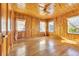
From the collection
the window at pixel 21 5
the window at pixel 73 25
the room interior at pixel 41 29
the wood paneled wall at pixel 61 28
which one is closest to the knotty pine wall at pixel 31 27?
the room interior at pixel 41 29

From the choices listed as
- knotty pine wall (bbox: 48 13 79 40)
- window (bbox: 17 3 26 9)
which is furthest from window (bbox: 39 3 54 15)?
window (bbox: 17 3 26 9)

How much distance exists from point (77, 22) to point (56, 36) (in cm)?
43

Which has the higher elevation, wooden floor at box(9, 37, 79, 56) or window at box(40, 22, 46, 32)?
window at box(40, 22, 46, 32)

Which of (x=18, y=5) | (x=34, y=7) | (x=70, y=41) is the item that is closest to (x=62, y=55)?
(x=70, y=41)

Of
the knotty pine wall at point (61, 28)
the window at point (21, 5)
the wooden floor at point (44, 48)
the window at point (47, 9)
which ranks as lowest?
the wooden floor at point (44, 48)

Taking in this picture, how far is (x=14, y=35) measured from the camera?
2365 millimetres

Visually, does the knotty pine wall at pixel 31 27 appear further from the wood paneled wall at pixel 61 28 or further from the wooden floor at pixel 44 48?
the wood paneled wall at pixel 61 28

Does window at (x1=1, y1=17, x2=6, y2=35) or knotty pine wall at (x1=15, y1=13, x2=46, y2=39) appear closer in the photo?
window at (x1=1, y1=17, x2=6, y2=35)

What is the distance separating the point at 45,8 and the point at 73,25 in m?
Answer: 0.57

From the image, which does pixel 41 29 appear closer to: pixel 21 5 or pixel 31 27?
pixel 31 27

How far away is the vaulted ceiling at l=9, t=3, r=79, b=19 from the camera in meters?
2.35

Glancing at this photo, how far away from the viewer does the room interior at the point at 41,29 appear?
7.68 ft

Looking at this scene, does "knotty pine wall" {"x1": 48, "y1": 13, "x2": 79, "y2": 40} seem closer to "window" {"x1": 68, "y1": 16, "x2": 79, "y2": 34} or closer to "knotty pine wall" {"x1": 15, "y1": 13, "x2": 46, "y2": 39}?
"window" {"x1": 68, "y1": 16, "x2": 79, "y2": 34}

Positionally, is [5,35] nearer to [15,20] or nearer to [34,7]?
[15,20]
